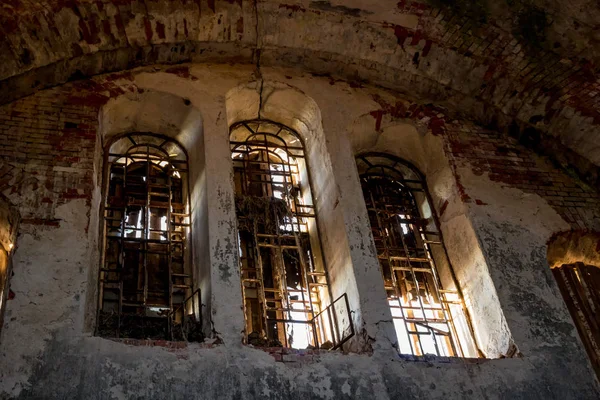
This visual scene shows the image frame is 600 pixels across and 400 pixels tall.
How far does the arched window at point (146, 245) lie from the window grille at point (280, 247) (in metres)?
0.60

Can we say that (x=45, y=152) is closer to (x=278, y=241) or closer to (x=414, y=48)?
(x=278, y=241)

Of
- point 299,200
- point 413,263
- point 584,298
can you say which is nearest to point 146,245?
point 299,200

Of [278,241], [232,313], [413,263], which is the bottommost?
[232,313]

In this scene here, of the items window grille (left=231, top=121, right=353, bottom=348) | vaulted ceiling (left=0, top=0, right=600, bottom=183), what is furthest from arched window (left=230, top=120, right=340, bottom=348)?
vaulted ceiling (left=0, top=0, right=600, bottom=183)

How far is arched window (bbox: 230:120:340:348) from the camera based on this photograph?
5805mm

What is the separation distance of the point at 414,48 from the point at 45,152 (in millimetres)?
4324

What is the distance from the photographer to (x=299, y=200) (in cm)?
715

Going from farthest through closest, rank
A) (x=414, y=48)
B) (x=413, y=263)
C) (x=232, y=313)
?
(x=414, y=48) → (x=413, y=263) → (x=232, y=313)

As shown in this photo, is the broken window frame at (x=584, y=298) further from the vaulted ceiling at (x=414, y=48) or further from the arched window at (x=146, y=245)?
the arched window at (x=146, y=245)

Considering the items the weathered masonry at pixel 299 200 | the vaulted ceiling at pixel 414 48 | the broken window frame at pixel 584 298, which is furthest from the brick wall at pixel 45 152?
the broken window frame at pixel 584 298

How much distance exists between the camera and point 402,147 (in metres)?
7.70

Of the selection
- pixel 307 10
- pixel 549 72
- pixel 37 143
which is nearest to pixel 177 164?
pixel 37 143

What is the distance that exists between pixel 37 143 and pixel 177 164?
5.33ft

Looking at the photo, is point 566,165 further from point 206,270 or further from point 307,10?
point 206,270
